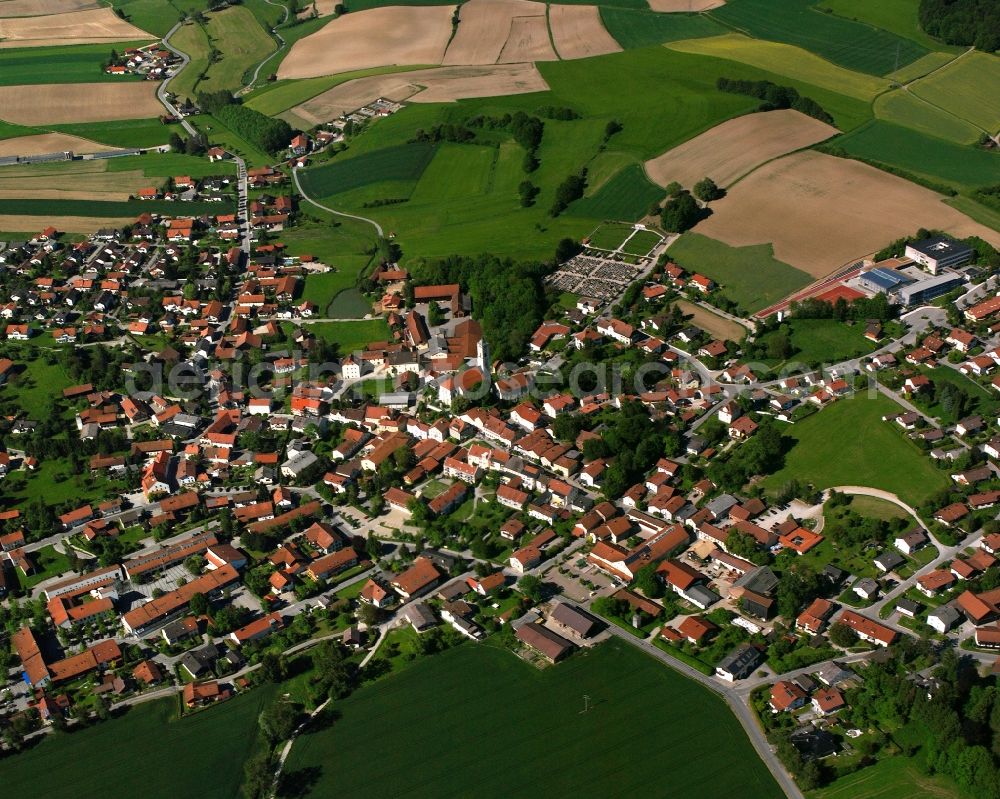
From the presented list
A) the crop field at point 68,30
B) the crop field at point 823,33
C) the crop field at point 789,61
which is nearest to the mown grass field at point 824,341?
the crop field at point 789,61

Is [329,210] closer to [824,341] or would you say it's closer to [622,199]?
[622,199]

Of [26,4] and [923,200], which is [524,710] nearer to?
[923,200]

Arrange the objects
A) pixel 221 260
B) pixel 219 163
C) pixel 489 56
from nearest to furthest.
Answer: pixel 221 260 → pixel 219 163 → pixel 489 56

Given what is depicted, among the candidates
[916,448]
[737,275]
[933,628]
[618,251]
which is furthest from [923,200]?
[933,628]

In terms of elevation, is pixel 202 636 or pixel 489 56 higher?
pixel 489 56

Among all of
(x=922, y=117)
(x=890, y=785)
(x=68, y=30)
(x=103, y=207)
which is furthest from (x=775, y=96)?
(x=68, y=30)

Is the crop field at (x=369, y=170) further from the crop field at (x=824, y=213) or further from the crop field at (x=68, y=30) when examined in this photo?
the crop field at (x=68, y=30)
